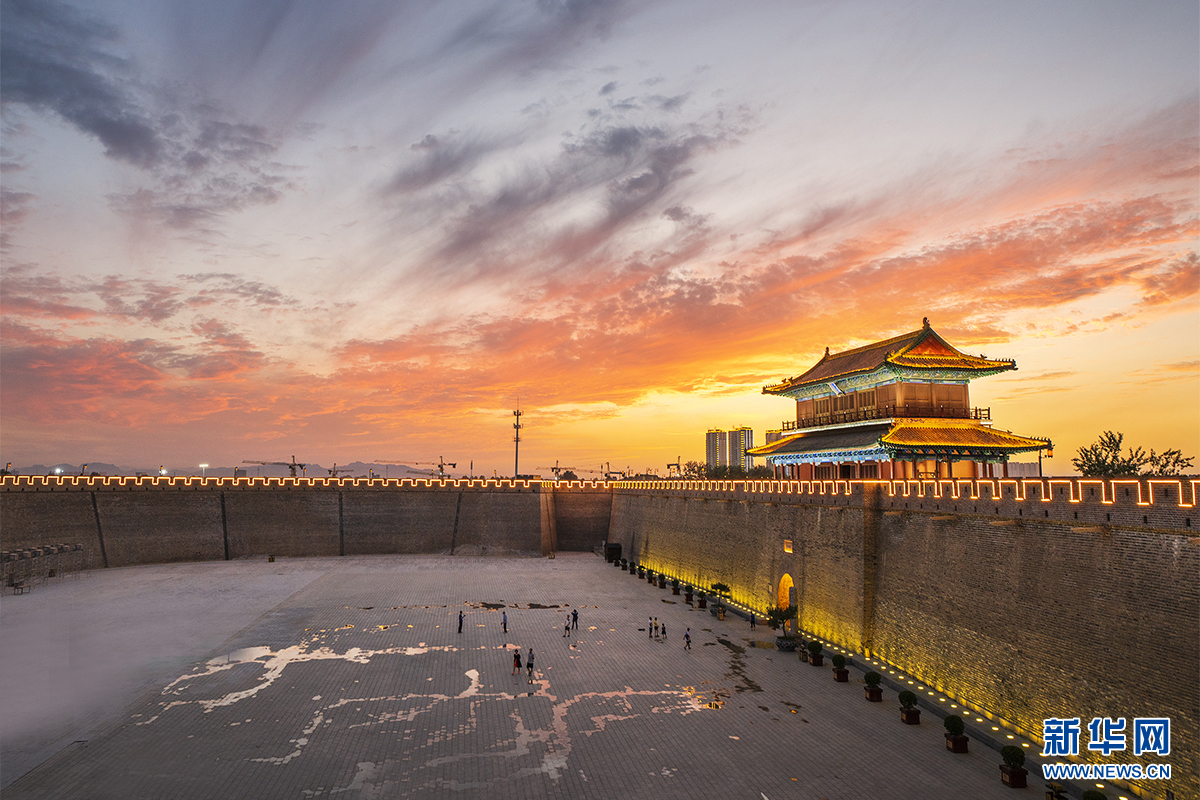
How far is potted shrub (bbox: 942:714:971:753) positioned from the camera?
17.2 metres

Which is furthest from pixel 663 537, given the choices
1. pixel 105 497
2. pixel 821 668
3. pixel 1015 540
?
pixel 105 497

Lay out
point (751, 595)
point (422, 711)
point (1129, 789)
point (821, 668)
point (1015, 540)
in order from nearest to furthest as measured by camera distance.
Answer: point (1129, 789), point (1015, 540), point (422, 711), point (821, 668), point (751, 595)

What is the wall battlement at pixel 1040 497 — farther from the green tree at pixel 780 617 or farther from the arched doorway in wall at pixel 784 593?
the green tree at pixel 780 617

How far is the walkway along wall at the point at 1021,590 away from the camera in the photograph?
1431cm

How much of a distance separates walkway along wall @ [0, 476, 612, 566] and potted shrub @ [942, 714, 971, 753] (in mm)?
41760

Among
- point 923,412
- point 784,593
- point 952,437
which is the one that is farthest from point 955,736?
point 923,412

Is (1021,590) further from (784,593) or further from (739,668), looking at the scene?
(784,593)

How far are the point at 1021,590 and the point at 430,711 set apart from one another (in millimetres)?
17450

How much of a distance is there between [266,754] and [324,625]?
14.3 metres

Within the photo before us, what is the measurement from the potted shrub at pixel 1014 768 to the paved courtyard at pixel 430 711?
39 cm

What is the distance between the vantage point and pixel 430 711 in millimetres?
19984

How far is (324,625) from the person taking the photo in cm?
3048

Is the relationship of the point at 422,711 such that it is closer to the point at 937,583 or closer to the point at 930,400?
the point at 937,583

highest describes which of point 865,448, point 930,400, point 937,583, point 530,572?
point 930,400
